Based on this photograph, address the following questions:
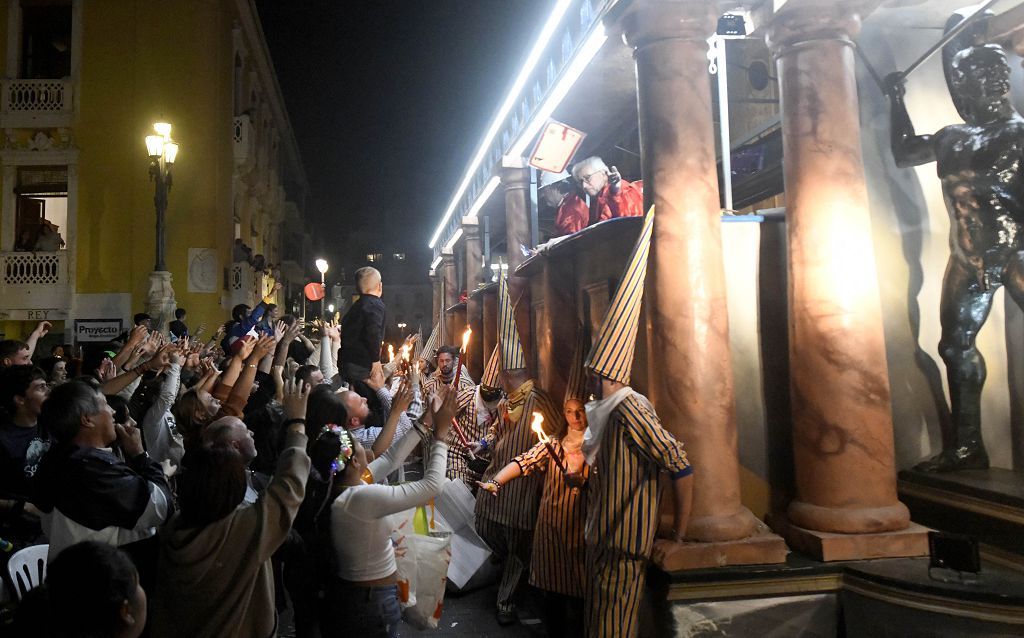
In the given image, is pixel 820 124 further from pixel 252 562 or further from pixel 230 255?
pixel 230 255

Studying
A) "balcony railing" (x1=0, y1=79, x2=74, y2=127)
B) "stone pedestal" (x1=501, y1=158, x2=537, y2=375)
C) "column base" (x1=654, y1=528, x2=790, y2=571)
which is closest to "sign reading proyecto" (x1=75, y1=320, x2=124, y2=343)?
"balcony railing" (x1=0, y1=79, x2=74, y2=127)

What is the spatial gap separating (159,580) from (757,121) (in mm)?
9740

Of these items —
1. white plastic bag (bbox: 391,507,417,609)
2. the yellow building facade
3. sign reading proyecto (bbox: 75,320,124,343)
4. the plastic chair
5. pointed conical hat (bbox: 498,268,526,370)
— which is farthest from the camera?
the yellow building facade

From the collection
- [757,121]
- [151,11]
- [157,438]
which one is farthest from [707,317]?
[151,11]

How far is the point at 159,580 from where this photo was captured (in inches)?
117

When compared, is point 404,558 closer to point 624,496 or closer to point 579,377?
point 624,496

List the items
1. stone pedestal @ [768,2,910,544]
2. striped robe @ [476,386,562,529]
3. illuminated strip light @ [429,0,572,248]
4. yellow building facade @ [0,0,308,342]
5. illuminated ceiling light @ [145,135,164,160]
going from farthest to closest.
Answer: yellow building facade @ [0,0,308,342]
illuminated ceiling light @ [145,135,164,160]
illuminated strip light @ [429,0,572,248]
striped robe @ [476,386,562,529]
stone pedestal @ [768,2,910,544]

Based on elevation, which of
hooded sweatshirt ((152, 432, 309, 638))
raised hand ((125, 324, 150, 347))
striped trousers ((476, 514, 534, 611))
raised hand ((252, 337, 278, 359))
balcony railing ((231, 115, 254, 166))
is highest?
balcony railing ((231, 115, 254, 166))

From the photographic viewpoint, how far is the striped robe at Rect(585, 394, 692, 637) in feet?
14.3

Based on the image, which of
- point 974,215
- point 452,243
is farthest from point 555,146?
point 452,243

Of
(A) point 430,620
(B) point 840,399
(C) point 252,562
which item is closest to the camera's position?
(C) point 252,562

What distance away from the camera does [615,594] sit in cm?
441

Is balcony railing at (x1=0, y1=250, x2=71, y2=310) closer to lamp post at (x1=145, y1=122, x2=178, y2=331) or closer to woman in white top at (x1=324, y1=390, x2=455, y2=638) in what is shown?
lamp post at (x1=145, y1=122, x2=178, y2=331)

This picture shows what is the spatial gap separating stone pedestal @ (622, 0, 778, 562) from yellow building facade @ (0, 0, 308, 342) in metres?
18.1
